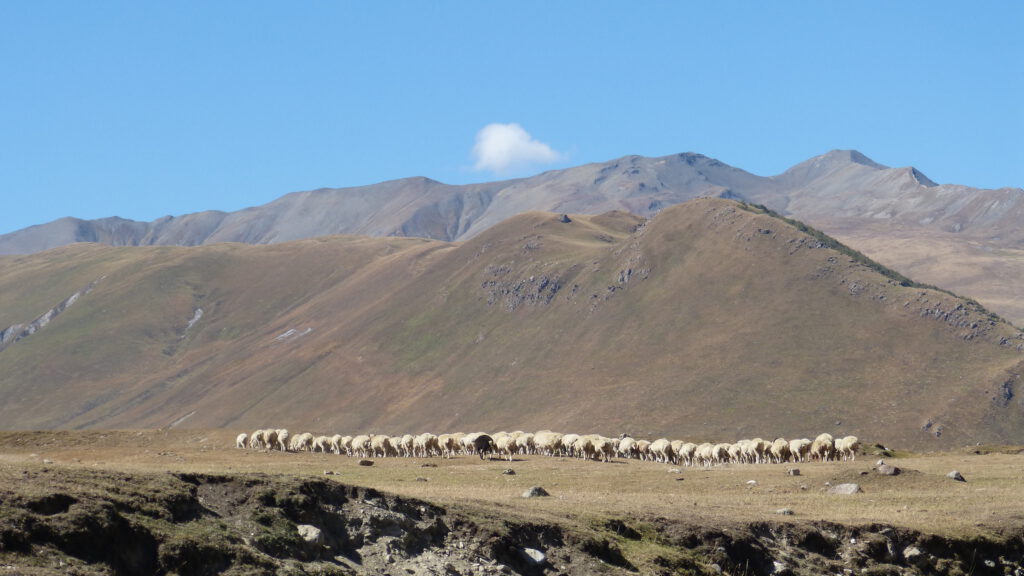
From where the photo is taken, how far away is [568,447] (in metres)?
69.5

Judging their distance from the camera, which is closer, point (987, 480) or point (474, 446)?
point (987, 480)

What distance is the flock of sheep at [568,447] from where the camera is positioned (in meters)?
65.6

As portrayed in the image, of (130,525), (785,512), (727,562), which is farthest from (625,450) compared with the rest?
(130,525)

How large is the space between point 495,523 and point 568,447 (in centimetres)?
4072

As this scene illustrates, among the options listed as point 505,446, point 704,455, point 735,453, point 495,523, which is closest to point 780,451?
point 735,453

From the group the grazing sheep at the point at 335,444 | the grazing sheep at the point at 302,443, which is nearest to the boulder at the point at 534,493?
the grazing sheep at the point at 335,444

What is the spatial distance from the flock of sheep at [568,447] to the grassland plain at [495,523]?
16.2 m

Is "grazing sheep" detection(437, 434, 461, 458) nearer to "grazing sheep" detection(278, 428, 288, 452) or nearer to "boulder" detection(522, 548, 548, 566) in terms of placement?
"grazing sheep" detection(278, 428, 288, 452)

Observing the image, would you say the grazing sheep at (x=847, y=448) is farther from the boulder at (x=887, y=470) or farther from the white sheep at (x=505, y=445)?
the white sheep at (x=505, y=445)

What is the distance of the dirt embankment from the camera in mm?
22484

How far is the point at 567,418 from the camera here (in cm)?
17762

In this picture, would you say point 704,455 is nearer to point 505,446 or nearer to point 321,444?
point 505,446

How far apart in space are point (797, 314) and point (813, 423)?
39477 mm

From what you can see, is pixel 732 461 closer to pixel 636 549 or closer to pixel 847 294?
pixel 636 549
